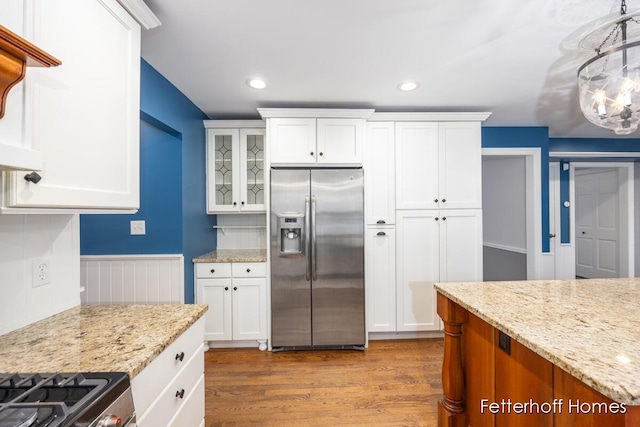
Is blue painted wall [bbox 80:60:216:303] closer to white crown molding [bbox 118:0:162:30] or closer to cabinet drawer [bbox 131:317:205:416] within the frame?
→ white crown molding [bbox 118:0:162:30]

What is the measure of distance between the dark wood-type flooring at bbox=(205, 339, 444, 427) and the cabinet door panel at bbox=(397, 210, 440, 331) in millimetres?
317

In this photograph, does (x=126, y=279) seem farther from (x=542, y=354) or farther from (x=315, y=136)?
(x=542, y=354)

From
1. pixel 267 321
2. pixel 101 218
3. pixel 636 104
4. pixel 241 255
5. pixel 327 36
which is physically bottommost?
pixel 267 321

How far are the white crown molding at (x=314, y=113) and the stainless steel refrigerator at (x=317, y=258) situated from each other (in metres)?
0.53

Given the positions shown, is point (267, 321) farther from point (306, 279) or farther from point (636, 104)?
point (636, 104)

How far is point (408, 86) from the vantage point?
2.32 metres

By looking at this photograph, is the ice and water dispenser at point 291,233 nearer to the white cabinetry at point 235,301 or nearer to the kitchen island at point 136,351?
the white cabinetry at point 235,301

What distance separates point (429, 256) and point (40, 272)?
9.40 ft

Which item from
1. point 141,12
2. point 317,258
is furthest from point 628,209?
point 141,12

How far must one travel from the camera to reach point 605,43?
1471 millimetres

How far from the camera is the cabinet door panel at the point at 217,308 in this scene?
Answer: 2619 mm

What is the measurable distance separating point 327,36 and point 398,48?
0.48 m

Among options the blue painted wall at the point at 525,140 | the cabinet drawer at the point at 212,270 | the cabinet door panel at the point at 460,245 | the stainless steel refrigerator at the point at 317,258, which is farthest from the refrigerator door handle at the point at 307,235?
the blue painted wall at the point at 525,140

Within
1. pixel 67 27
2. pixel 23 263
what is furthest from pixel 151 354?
pixel 67 27
